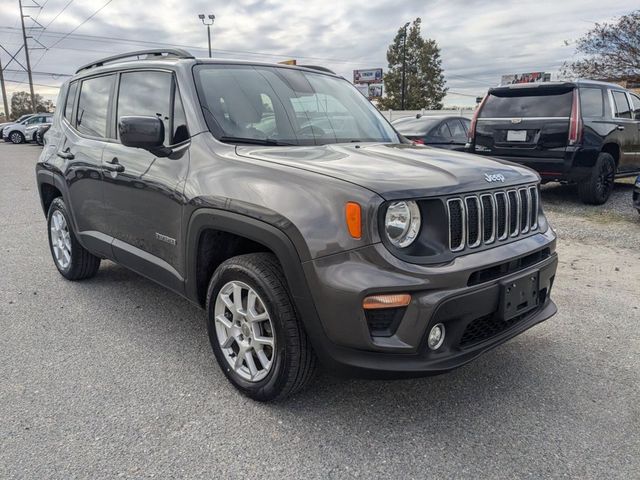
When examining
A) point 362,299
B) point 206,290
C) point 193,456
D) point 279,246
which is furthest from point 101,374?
point 362,299

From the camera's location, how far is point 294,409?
9.09 feet

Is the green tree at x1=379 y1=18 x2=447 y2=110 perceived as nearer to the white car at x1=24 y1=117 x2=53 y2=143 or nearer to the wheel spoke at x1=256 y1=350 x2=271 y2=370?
the white car at x1=24 y1=117 x2=53 y2=143

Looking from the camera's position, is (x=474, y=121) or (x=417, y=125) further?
(x=417, y=125)

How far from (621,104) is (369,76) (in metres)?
50.5

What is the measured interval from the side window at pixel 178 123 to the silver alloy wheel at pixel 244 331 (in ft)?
3.21

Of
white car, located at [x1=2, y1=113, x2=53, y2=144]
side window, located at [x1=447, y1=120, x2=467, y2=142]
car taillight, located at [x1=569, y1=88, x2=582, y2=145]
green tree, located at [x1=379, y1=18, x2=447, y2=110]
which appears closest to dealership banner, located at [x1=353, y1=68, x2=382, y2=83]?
green tree, located at [x1=379, y1=18, x2=447, y2=110]

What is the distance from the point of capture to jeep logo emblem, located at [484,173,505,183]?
2693 millimetres

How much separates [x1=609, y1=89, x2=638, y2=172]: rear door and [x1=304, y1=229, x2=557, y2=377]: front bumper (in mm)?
7624

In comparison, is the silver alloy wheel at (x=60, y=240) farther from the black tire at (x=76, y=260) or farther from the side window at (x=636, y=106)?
the side window at (x=636, y=106)

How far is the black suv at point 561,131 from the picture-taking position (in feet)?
25.5

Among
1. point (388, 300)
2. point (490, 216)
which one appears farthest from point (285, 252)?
point (490, 216)

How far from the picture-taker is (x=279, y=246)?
2.44 meters

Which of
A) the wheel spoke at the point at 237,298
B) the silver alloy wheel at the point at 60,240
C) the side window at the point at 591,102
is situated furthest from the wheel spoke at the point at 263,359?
the side window at the point at 591,102

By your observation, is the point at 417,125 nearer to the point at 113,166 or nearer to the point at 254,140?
the point at 113,166
